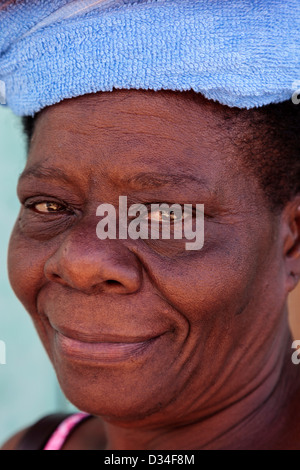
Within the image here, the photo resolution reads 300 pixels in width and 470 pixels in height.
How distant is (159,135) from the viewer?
5.09ft

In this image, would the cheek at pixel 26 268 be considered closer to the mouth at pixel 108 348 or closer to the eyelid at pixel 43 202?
the eyelid at pixel 43 202

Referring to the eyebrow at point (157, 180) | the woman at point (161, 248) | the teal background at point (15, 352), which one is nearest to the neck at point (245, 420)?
the woman at point (161, 248)

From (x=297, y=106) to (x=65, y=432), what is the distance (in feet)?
4.28

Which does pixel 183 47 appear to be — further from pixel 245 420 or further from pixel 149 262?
pixel 245 420

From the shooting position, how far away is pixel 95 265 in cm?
150

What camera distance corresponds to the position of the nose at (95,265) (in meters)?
1.51

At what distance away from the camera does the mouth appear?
1578 millimetres

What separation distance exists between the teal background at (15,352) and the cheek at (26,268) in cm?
116

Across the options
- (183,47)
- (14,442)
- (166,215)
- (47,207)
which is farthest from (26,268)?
(14,442)

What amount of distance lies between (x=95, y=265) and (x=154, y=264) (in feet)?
0.47

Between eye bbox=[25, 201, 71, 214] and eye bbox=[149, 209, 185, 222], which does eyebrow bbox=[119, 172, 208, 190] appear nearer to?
eye bbox=[149, 209, 185, 222]

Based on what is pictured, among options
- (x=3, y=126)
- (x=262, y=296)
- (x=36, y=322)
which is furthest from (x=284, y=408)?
(x=3, y=126)

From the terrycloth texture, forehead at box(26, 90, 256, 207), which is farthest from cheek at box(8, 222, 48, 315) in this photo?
the terrycloth texture

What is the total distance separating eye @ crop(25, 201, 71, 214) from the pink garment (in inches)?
32.7
